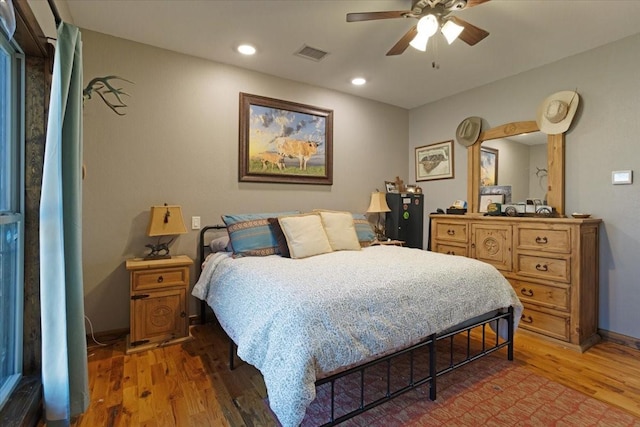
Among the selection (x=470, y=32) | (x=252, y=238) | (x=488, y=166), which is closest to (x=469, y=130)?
(x=488, y=166)

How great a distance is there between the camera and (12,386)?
5.03 feet

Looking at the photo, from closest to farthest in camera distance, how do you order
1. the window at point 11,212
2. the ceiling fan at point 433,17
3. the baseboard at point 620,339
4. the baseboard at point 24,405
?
1. the baseboard at point 24,405
2. the window at point 11,212
3. the ceiling fan at point 433,17
4. the baseboard at point 620,339

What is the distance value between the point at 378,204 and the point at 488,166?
1.34m

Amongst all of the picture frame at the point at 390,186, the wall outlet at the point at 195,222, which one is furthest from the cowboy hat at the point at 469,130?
the wall outlet at the point at 195,222

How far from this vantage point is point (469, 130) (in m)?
3.76

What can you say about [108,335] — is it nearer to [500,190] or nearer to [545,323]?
[545,323]

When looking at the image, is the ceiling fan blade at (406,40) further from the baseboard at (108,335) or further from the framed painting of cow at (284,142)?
the baseboard at (108,335)

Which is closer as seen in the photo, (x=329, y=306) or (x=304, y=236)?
(x=329, y=306)

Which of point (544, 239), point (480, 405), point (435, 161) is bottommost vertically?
point (480, 405)

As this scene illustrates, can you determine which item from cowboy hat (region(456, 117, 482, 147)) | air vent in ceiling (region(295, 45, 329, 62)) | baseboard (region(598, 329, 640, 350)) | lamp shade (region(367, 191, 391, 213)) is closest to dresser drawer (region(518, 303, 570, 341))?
baseboard (region(598, 329, 640, 350))

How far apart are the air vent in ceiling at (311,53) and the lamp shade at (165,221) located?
1.83m

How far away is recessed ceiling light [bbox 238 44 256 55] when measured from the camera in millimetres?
2826

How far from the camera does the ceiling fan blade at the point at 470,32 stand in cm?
210

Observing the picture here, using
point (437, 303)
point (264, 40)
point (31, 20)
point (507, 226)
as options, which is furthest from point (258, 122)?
point (507, 226)
